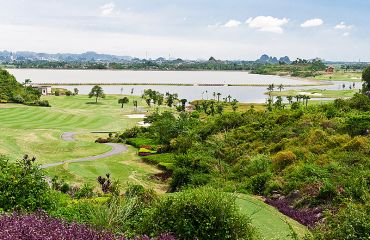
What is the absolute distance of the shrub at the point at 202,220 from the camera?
13.6 meters

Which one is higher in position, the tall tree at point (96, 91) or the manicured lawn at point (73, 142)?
the tall tree at point (96, 91)

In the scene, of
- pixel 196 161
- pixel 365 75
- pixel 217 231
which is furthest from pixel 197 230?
pixel 365 75

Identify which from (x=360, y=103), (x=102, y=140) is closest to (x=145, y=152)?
(x=102, y=140)

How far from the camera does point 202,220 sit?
13750 millimetres

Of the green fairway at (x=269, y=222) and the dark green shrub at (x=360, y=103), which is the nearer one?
the green fairway at (x=269, y=222)

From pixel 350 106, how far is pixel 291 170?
76.8 ft

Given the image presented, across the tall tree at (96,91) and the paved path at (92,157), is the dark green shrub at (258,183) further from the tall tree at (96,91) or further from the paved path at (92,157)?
the tall tree at (96,91)

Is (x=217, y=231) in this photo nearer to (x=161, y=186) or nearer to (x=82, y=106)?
(x=161, y=186)

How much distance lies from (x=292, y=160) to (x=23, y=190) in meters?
21.7

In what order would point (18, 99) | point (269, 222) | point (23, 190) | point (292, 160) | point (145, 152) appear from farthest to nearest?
point (18, 99) < point (145, 152) < point (292, 160) < point (269, 222) < point (23, 190)

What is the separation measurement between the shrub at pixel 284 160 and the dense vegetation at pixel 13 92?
81.8 meters

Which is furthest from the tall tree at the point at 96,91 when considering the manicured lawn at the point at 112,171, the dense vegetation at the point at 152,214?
the dense vegetation at the point at 152,214

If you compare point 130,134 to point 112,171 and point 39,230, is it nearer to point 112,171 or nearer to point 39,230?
point 112,171

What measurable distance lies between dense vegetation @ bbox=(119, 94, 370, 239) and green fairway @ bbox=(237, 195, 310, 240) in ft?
3.13
